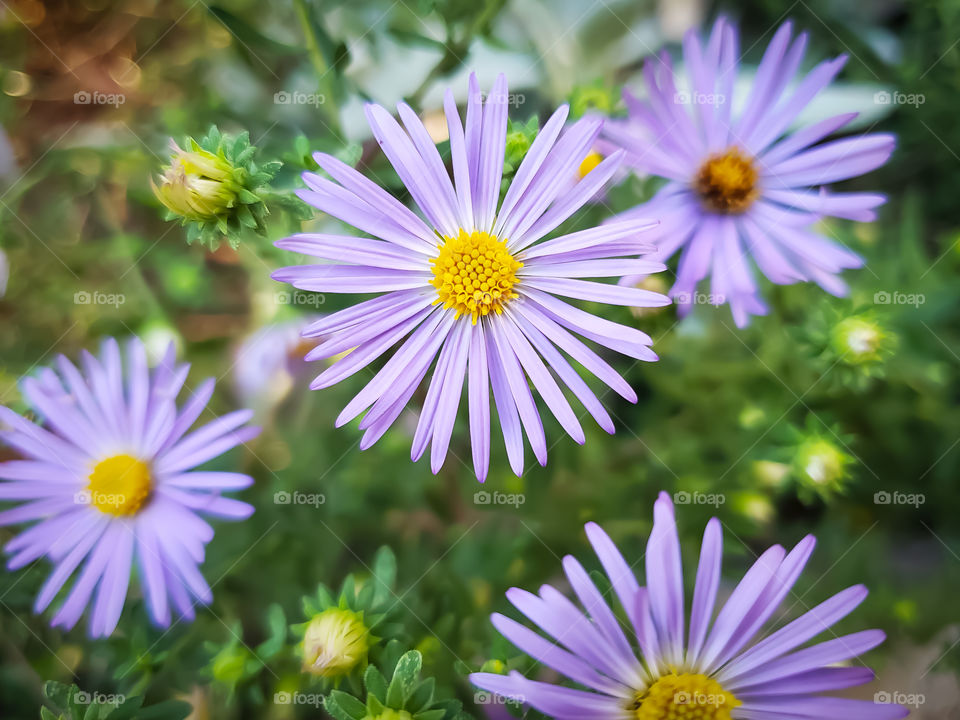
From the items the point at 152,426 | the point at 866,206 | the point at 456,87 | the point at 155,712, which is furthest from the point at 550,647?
the point at 456,87

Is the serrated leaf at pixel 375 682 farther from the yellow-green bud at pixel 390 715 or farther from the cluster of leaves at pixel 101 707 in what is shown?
the cluster of leaves at pixel 101 707

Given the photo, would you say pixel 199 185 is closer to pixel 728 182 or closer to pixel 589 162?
pixel 589 162

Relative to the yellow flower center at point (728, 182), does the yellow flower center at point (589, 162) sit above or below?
below

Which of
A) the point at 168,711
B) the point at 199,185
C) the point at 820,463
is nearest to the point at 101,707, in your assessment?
the point at 168,711

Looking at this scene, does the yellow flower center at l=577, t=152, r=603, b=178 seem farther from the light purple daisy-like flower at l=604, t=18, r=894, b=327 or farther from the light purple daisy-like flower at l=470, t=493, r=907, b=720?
the light purple daisy-like flower at l=470, t=493, r=907, b=720

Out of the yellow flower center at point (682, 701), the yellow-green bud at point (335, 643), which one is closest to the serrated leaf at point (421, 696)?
the yellow-green bud at point (335, 643)

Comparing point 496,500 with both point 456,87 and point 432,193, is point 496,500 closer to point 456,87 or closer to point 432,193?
point 432,193
